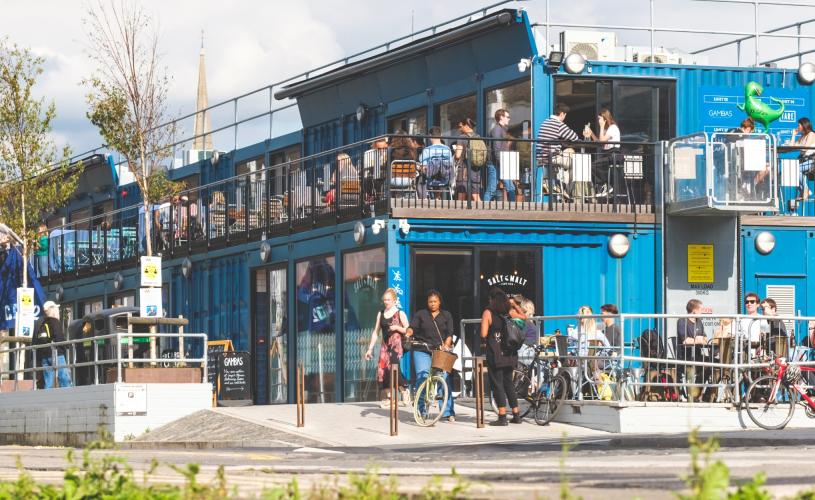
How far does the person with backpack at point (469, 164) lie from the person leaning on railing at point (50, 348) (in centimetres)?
706

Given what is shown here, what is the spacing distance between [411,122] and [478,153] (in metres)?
5.64

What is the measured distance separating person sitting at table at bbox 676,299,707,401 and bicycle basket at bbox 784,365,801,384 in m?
1.21

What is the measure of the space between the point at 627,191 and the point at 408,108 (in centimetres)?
616

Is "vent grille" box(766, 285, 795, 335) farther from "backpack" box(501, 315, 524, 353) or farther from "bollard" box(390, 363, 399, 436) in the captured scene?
"bollard" box(390, 363, 399, 436)

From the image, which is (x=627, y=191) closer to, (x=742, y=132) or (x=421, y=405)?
(x=742, y=132)

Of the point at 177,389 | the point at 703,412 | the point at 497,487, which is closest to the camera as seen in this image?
the point at 497,487

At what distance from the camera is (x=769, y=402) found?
63.6 ft

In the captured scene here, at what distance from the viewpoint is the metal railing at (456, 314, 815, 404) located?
66.4 feet

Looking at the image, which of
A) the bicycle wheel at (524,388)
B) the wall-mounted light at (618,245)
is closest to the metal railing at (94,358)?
the bicycle wheel at (524,388)

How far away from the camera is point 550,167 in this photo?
86.6ft

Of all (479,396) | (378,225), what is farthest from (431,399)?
(378,225)

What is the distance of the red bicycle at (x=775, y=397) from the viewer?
1920 centimetres

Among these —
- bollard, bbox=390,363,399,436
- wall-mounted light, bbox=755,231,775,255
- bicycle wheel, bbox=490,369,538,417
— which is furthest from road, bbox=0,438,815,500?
wall-mounted light, bbox=755,231,775,255

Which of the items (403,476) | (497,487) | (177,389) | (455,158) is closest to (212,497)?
(497,487)
